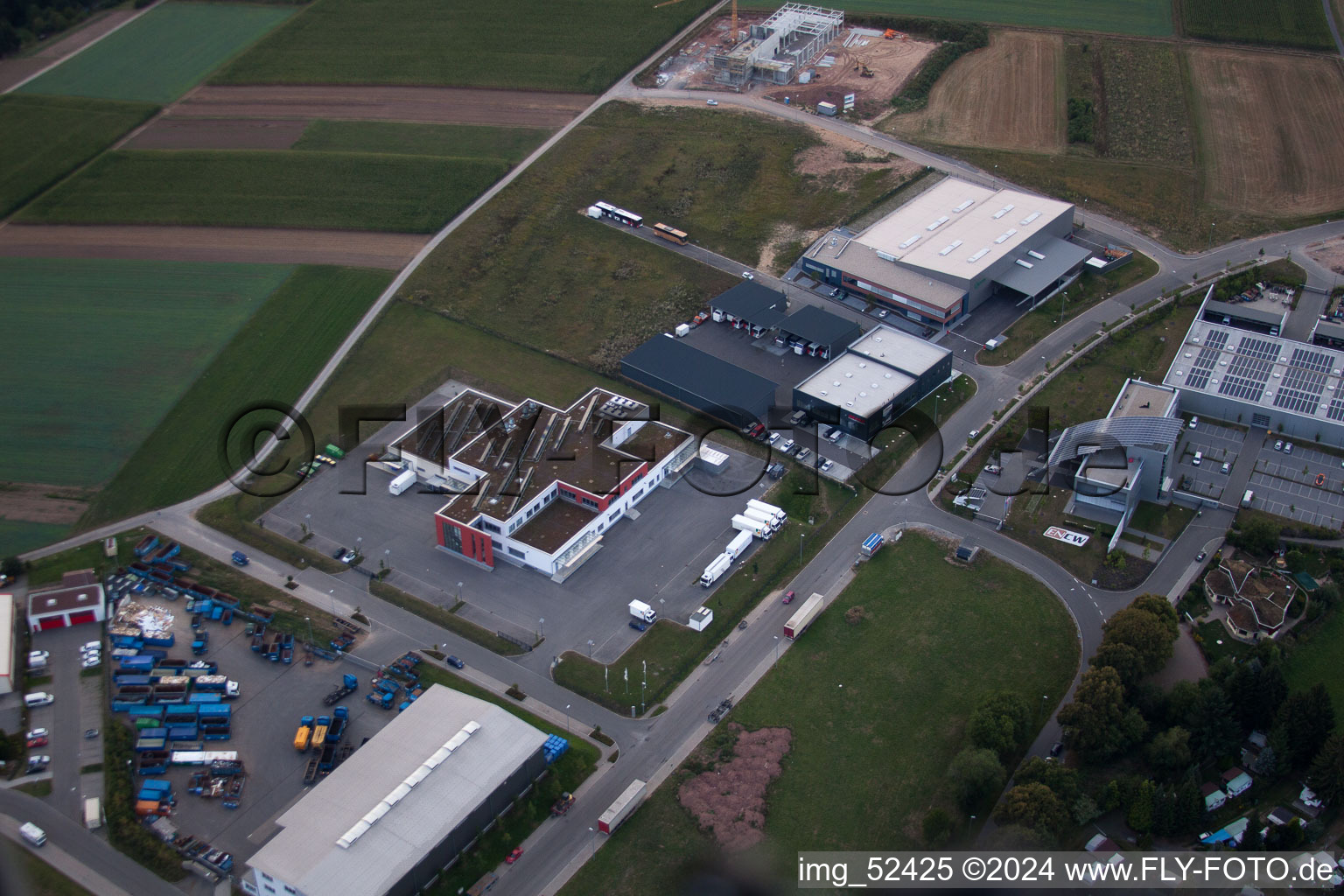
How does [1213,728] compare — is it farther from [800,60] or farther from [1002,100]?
[800,60]

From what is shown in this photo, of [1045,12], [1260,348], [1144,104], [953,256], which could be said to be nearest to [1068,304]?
[953,256]

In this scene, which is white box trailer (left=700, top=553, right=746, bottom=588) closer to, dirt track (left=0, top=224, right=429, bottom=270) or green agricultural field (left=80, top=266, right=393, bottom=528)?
green agricultural field (left=80, top=266, right=393, bottom=528)

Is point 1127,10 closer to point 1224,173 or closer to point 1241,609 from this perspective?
point 1224,173

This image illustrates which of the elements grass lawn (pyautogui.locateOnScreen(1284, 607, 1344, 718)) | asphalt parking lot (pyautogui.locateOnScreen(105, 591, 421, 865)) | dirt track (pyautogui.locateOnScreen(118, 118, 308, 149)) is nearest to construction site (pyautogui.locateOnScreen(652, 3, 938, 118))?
dirt track (pyautogui.locateOnScreen(118, 118, 308, 149))

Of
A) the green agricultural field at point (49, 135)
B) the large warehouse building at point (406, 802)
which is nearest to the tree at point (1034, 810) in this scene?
the large warehouse building at point (406, 802)

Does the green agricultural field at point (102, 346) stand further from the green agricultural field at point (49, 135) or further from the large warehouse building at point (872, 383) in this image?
the large warehouse building at point (872, 383)

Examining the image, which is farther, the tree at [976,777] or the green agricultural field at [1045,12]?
the green agricultural field at [1045,12]
